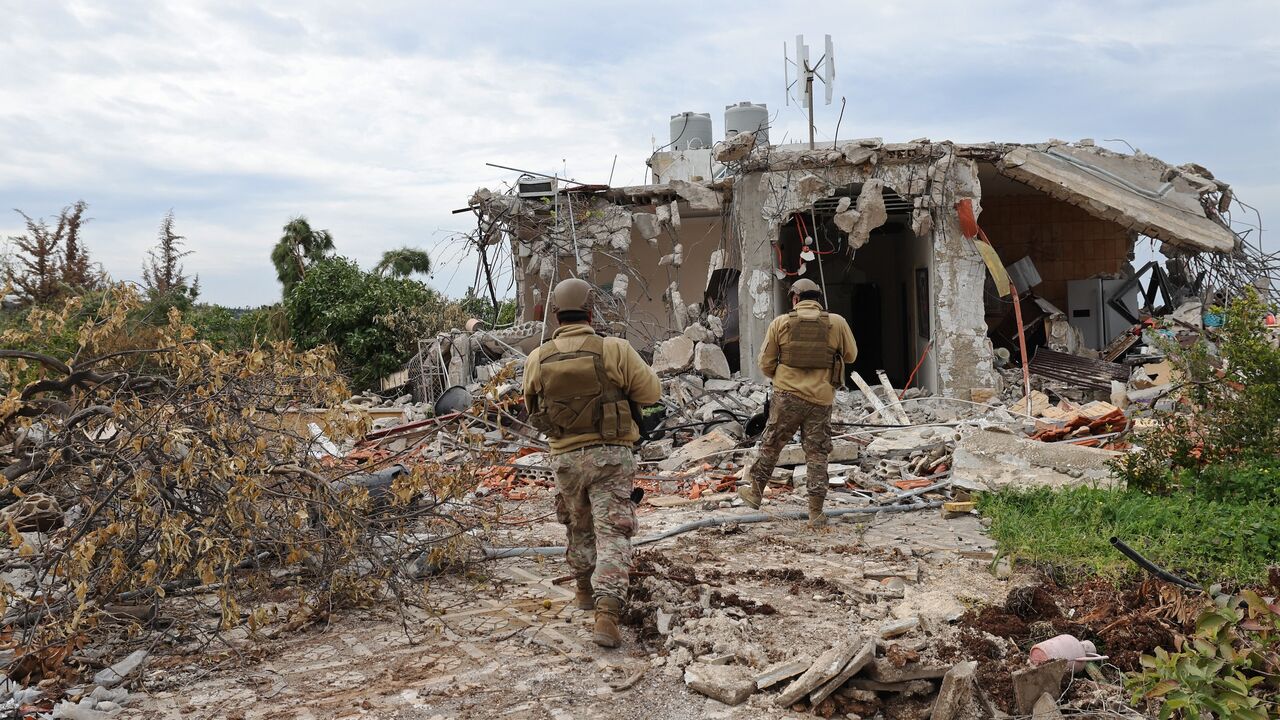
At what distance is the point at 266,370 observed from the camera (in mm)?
5953

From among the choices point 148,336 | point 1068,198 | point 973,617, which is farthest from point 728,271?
point 973,617

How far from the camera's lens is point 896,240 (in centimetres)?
1777

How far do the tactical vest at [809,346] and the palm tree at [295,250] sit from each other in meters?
22.6

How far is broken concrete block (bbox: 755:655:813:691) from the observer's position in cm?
400

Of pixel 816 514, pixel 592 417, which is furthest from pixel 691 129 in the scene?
pixel 592 417

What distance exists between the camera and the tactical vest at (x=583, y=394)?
489 centimetres

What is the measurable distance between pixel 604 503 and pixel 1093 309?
1354 centimetres

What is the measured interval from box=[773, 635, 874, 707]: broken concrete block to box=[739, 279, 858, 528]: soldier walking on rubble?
130 inches

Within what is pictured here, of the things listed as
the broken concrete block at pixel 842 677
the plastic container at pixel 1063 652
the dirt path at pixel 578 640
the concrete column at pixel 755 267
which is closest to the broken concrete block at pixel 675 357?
the concrete column at pixel 755 267

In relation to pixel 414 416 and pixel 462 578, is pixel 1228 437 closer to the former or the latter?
pixel 462 578

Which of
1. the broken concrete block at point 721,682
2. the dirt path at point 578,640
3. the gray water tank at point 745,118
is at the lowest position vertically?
the dirt path at point 578,640

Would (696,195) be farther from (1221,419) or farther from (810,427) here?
(1221,419)

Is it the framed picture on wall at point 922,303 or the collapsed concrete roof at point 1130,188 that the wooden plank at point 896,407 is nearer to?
the framed picture on wall at point 922,303

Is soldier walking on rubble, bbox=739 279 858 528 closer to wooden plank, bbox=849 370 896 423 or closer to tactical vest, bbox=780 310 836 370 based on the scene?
tactical vest, bbox=780 310 836 370
